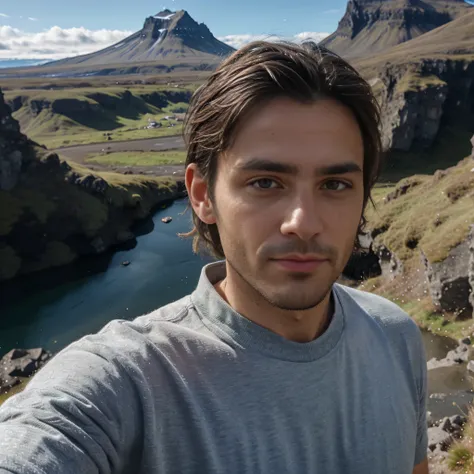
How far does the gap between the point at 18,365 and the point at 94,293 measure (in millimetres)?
19179

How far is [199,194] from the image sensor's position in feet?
14.0

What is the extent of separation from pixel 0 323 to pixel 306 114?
191ft

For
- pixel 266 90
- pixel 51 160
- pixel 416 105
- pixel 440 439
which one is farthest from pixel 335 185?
pixel 416 105

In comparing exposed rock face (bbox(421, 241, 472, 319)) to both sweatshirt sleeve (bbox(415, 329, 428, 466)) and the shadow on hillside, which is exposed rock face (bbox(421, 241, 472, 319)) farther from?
the shadow on hillside

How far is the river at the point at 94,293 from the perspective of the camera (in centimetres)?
4894

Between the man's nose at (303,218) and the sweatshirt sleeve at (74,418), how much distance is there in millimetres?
1578

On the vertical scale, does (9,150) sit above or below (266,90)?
above

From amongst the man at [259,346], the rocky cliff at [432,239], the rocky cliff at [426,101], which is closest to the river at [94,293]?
the rocky cliff at [432,239]

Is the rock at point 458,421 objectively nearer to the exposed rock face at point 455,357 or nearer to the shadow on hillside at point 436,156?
the exposed rock face at point 455,357

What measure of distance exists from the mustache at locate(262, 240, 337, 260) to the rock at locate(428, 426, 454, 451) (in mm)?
10642

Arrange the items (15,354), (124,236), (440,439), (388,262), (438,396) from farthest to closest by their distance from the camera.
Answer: (124,236), (15,354), (388,262), (438,396), (440,439)

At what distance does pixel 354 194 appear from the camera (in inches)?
151

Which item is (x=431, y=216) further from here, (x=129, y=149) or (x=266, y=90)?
(x=129, y=149)

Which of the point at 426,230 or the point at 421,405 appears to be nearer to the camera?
the point at 421,405
